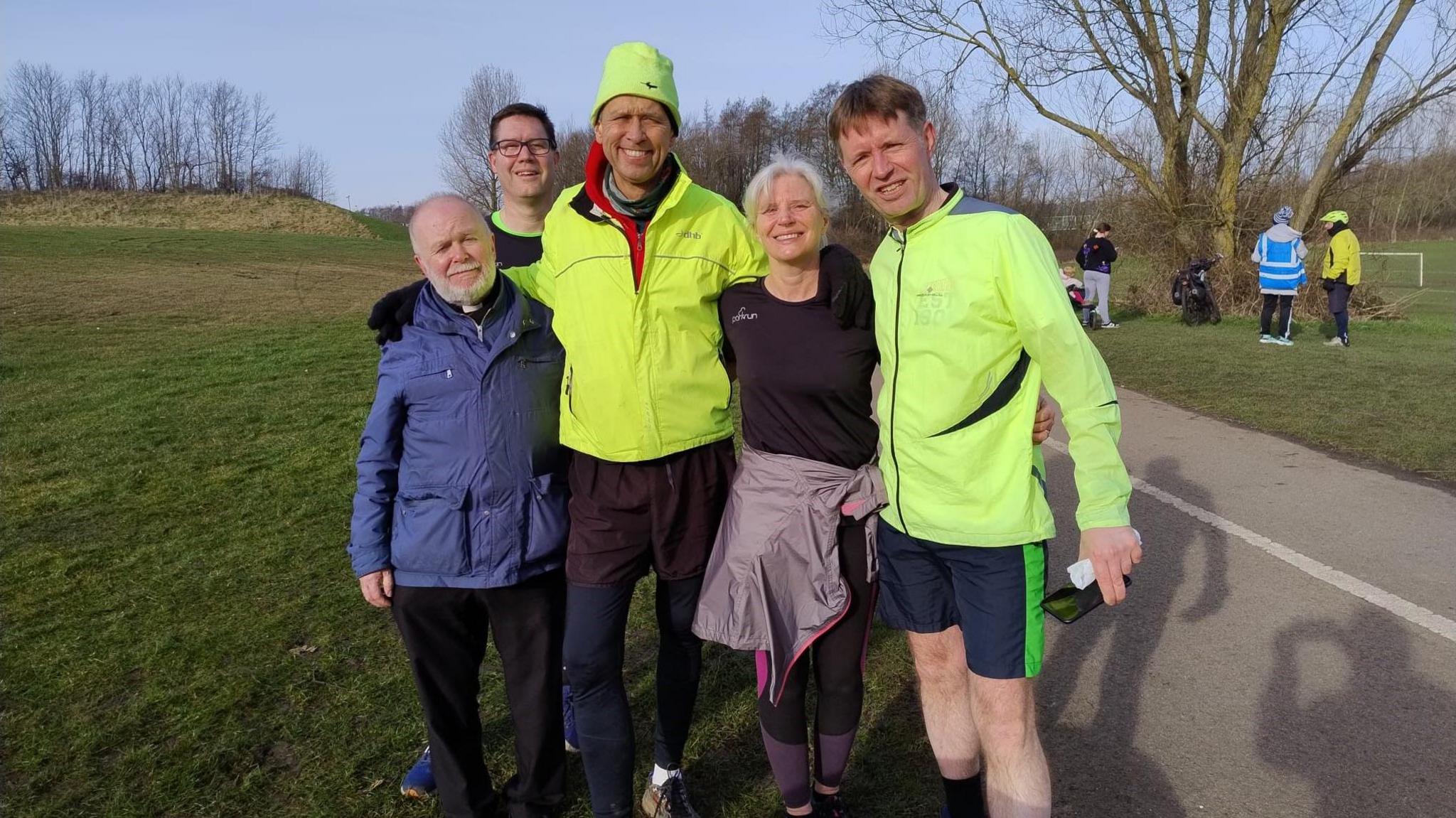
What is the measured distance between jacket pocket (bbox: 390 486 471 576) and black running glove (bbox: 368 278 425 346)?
47 centimetres

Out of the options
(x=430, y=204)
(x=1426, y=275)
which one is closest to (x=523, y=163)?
(x=430, y=204)

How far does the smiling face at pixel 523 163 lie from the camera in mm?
3578

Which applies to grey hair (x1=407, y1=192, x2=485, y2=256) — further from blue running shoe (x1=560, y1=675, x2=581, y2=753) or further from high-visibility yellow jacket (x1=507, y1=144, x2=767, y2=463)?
blue running shoe (x1=560, y1=675, x2=581, y2=753)

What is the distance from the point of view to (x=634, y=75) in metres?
2.57

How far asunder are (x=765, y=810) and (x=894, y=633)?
1415 mm

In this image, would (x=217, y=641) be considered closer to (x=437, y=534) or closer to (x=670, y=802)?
(x=437, y=534)

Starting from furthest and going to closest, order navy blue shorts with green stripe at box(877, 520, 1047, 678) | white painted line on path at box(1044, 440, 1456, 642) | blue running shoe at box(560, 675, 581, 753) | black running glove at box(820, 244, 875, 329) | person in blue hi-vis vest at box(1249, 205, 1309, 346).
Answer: person in blue hi-vis vest at box(1249, 205, 1309, 346)
white painted line on path at box(1044, 440, 1456, 642)
blue running shoe at box(560, 675, 581, 753)
black running glove at box(820, 244, 875, 329)
navy blue shorts with green stripe at box(877, 520, 1047, 678)

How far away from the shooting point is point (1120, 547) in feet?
6.59

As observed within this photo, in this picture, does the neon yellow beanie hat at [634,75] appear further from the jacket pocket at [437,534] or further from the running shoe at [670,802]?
the running shoe at [670,802]

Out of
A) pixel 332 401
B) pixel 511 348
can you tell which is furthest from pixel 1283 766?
pixel 332 401

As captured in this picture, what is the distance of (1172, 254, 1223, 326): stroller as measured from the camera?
56.2 feet

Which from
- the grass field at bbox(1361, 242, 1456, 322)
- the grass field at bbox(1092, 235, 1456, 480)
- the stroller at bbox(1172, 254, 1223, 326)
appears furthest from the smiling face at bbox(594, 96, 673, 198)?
the grass field at bbox(1361, 242, 1456, 322)

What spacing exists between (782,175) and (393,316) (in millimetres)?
1246

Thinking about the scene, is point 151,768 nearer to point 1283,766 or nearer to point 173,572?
point 173,572
